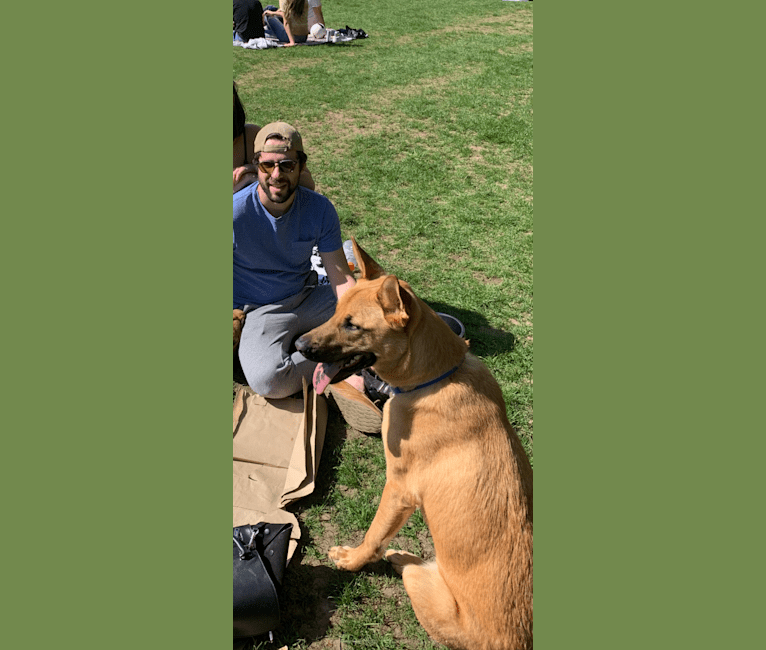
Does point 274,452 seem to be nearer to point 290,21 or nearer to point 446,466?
point 446,466

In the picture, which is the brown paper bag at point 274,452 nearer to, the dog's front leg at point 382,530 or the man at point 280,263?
the man at point 280,263

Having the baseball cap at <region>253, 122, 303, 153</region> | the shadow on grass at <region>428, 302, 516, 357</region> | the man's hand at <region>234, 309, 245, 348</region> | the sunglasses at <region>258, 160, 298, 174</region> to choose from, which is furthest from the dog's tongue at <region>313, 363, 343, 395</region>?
A: the shadow on grass at <region>428, 302, 516, 357</region>

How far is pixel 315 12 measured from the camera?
14.3m

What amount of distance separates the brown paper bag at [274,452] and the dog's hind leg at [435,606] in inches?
38.5

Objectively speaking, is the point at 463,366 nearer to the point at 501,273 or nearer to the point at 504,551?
the point at 504,551

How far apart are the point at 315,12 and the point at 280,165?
41.8 feet

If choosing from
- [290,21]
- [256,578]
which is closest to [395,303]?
[256,578]

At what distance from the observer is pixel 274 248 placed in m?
4.50

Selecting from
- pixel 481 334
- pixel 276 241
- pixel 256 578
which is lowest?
pixel 256 578

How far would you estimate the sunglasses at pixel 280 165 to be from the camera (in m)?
3.91

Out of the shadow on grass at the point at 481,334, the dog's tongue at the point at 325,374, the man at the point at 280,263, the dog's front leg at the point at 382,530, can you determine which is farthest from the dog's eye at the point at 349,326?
the shadow on grass at the point at 481,334

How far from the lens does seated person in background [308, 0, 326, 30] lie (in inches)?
557

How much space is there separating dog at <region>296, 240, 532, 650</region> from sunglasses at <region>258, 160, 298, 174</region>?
1.09 metres

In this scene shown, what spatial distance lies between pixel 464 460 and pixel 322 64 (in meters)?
12.2
